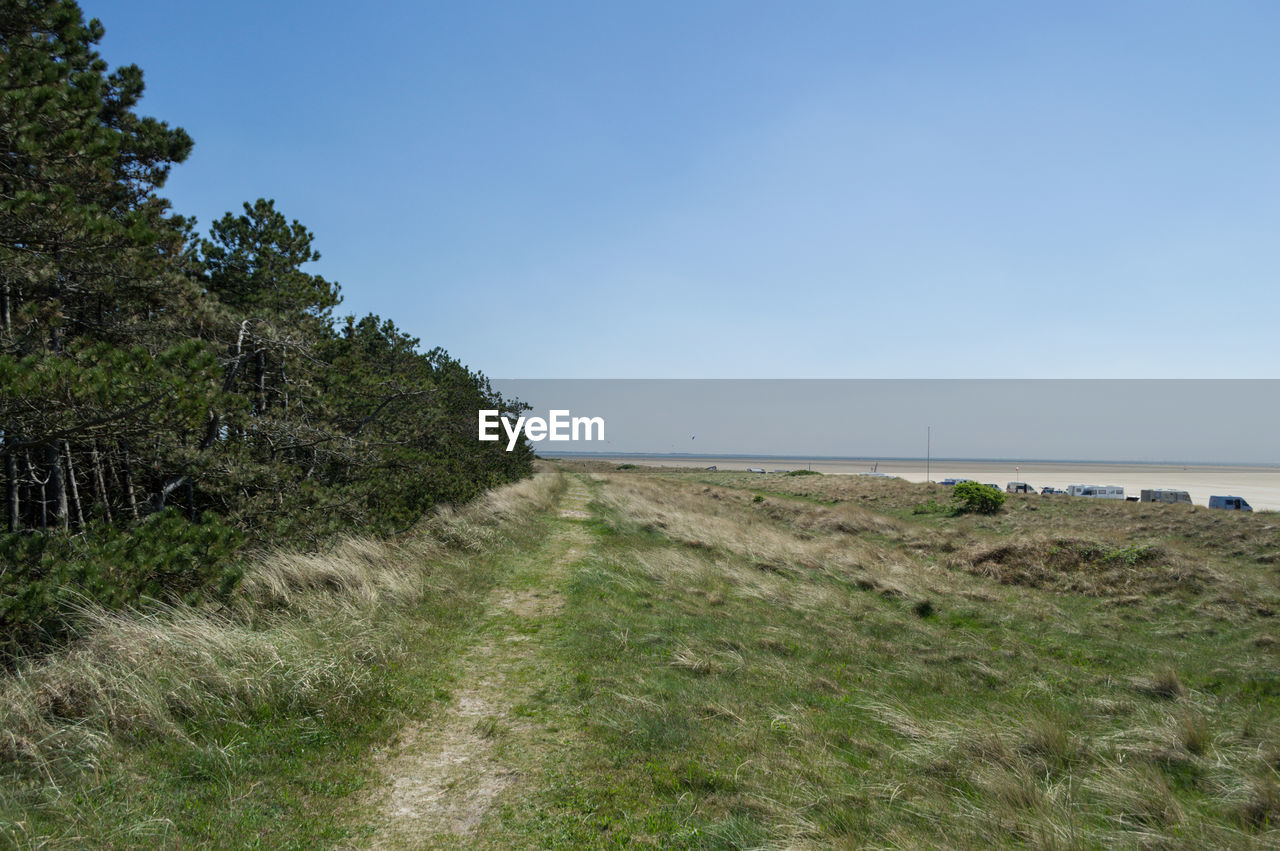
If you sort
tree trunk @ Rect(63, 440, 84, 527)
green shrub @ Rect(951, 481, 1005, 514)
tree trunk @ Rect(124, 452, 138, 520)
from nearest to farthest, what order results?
1. tree trunk @ Rect(63, 440, 84, 527)
2. tree trunk @ Rect(124, 452, 138, 520)
3. green shrub @ Rect(951, 481, 1005, 514)

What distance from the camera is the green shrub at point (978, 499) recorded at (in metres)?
29.7

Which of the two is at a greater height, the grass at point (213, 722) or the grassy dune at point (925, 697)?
the grass at point (213, 722)

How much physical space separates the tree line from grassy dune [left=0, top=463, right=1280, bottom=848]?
97 cm

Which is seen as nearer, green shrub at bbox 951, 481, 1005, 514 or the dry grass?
the dry grass

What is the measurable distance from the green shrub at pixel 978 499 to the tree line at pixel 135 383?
86.7ft

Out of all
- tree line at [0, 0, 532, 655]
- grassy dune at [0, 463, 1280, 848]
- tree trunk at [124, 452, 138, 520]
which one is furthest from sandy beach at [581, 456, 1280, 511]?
tree trunk at [124, 452, 138, 520]

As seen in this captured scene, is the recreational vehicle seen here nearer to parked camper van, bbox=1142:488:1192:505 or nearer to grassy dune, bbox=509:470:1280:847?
parked camper van, bbox=1142:488:1192:505

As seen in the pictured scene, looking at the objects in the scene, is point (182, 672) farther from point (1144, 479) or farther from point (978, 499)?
point (1144, 479)

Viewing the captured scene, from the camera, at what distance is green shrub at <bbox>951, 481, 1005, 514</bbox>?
1169 inches

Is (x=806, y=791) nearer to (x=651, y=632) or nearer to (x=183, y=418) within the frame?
(x=651, y=632)

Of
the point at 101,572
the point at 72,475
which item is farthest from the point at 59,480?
the point at 101,572

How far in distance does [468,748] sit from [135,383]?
461cm

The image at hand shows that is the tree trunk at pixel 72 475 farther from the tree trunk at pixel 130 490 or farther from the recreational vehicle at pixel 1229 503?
the recreational vehicle at pixel 1229 503

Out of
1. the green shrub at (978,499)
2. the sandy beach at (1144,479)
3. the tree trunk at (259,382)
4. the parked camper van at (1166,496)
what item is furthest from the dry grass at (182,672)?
the sandy beach at (1144,479)
